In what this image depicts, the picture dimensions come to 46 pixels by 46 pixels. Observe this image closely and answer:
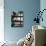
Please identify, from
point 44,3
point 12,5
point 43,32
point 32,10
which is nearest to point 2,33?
point 12,5

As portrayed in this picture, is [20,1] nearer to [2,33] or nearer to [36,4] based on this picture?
[36,4]

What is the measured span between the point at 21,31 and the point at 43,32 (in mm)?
2771

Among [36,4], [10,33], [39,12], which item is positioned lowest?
[10,33]

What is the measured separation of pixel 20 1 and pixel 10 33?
1.33 m

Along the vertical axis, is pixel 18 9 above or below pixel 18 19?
above

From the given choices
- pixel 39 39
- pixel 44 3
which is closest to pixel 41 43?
pixel 39 39

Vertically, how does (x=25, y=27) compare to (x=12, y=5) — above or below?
below

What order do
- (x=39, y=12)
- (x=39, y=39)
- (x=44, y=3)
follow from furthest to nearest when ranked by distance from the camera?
(x=39, y=12) → (x=44, y=3) → (x=39, y=39)

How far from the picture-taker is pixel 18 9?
5262mm

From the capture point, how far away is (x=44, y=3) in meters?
4.61

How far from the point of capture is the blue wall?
521cm

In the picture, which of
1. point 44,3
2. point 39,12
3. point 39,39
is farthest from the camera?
point 39,12

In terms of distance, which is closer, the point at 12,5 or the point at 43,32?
the point at 43,32

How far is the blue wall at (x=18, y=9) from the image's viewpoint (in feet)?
17.1
